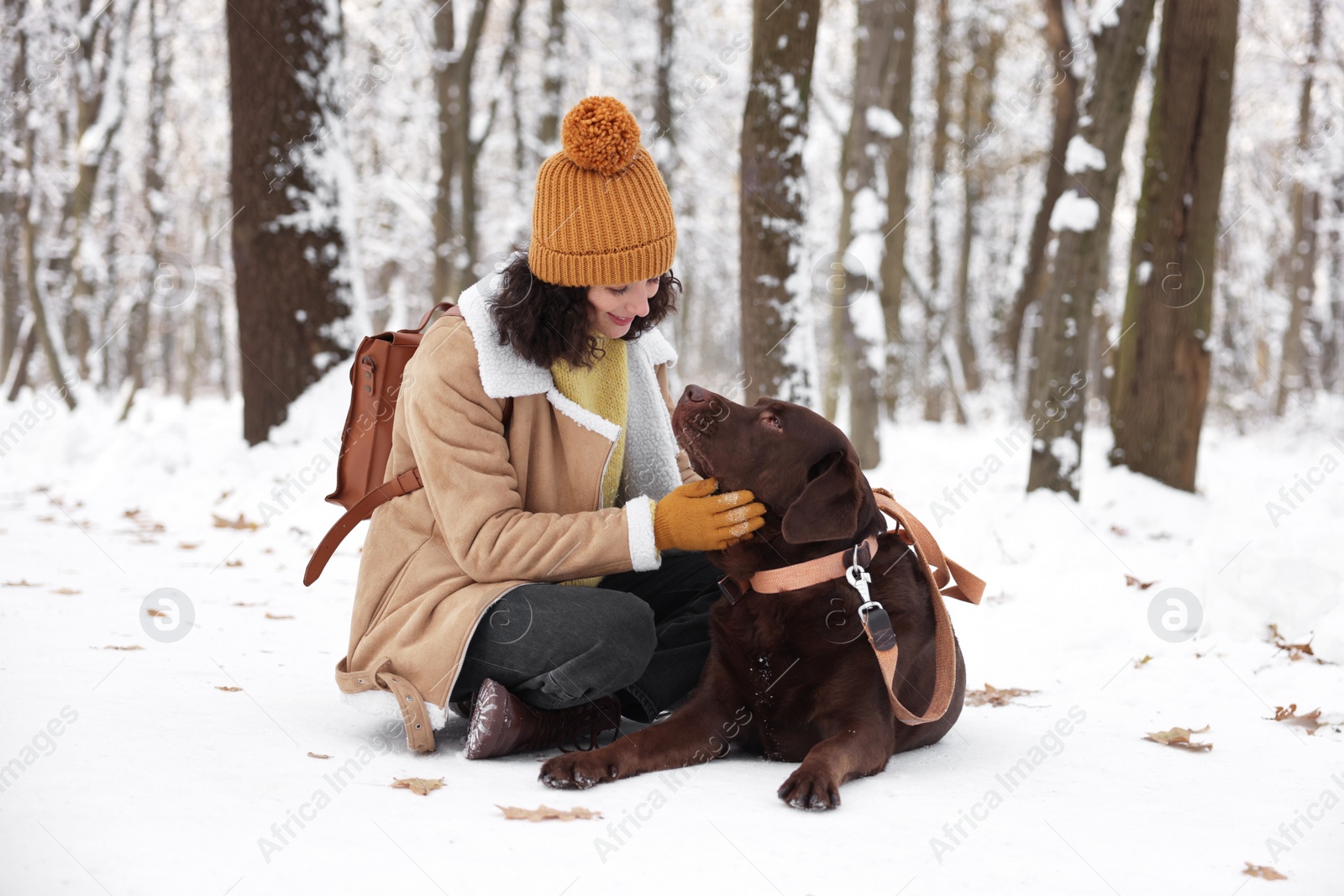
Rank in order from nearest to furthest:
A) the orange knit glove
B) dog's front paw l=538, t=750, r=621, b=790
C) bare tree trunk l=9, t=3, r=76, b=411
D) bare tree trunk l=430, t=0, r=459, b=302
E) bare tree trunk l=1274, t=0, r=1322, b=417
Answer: dog's front paw l=538, t=750, r=621, b=790 → the orange knit glove → bare tree trunk l=430, t=0, r=459, b=302 → bare tree trunk l=9, t=3, r=76, b=411 → bare tree trunk l=1274, t=0, r=1322, b=417

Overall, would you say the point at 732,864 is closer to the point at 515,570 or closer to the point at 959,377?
the point at 515,570

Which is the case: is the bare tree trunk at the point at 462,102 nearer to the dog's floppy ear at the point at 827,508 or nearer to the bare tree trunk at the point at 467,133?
the bare tree trunk at the point at 467,133

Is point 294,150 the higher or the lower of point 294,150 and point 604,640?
the higher

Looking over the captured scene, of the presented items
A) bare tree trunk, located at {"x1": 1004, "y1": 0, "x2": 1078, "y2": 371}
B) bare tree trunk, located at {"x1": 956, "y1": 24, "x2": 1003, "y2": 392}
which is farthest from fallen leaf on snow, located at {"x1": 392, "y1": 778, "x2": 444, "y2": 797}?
bare tree trunk, located at {"x1": 956, "y1": 24, "x2": 1003, "y2": 392}

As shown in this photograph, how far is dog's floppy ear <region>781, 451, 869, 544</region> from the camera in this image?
2.76 meters

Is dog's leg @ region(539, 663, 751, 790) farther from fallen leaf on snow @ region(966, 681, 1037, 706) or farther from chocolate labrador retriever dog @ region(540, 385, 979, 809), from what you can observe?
fallen leaf on snow @ region(966, 681, 1037, 706)

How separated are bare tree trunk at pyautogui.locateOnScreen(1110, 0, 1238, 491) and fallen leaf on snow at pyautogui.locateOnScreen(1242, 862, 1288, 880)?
5.49 metres

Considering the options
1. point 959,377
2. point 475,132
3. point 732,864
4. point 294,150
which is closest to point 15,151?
point 475,132

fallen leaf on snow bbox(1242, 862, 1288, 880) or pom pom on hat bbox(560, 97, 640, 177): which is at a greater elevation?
pom pom on hat bbox(560, 97, 640, 177)

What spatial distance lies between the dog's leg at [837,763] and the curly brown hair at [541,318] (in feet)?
4.23

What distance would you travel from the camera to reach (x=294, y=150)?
6.74 meters

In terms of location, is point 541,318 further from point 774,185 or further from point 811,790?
point 774,185

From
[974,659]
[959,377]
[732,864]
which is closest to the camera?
[732,864]

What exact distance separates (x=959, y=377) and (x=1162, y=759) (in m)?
15.2
